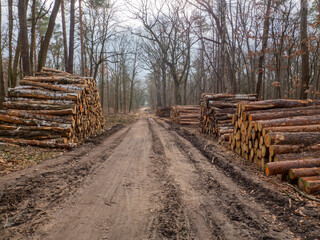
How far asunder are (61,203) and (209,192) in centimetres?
247

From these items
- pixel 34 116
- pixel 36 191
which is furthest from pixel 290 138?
pixel 34 116

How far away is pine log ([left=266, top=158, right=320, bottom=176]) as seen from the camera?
3.95m

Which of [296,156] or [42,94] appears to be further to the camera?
[42,94]

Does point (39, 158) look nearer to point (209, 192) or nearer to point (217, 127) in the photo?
point (209, 192)

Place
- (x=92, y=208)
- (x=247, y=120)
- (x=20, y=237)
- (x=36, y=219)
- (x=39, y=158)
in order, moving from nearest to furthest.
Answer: (x=20, y=237), (x=36, y=219), (x=92, y=208), (x=39, y=158), (x=247, y=120)

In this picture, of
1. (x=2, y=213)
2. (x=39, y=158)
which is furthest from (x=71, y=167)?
(x=2, y=213)

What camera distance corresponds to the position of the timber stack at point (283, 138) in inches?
155

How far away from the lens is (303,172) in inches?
149

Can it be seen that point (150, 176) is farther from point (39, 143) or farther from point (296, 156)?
point (39, 143)

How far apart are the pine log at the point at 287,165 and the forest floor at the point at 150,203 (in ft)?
0.68

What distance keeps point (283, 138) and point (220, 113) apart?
4.69 meters

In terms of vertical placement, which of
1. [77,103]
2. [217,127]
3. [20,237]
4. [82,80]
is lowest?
[20,237]

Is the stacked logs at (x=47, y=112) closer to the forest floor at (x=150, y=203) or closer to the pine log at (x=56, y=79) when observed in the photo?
the pine log at (x=56, y=79)

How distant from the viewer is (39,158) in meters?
5.49
